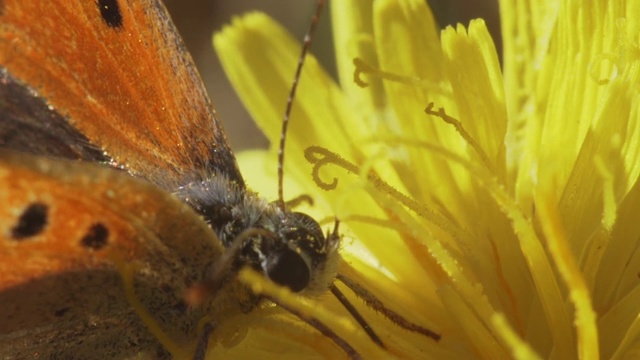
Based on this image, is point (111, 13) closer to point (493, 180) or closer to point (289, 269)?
point (289, 269)

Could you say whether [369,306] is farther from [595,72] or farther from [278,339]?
[595,72]

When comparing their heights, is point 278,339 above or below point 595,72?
below

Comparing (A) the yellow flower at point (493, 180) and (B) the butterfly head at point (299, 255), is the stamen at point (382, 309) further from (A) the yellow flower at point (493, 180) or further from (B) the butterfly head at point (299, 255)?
(B) the butterfly head at point (299, 255)

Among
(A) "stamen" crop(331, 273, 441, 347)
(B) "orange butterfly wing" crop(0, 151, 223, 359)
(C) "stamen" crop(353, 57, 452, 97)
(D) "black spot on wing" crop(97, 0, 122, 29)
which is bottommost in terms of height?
(B) "orange butterfly wing" crop(0, 151, 223, 359)

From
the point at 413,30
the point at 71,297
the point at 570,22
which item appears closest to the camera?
the point at 71,297

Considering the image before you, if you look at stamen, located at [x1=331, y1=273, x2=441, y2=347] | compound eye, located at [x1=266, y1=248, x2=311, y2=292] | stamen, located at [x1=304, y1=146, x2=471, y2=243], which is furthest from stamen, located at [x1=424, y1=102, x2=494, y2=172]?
compound eye, located at [x1=266, y1=248, x2=311, y2=292]

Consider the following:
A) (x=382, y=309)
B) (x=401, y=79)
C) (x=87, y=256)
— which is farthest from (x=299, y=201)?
(x=87, y=256)

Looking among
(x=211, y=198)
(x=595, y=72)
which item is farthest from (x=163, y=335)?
(x=595, y=72)

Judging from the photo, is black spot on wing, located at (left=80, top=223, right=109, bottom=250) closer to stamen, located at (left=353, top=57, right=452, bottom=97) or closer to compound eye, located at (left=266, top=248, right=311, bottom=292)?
compound eye, located at (left=266, top=248, right=311, bottom=292)
